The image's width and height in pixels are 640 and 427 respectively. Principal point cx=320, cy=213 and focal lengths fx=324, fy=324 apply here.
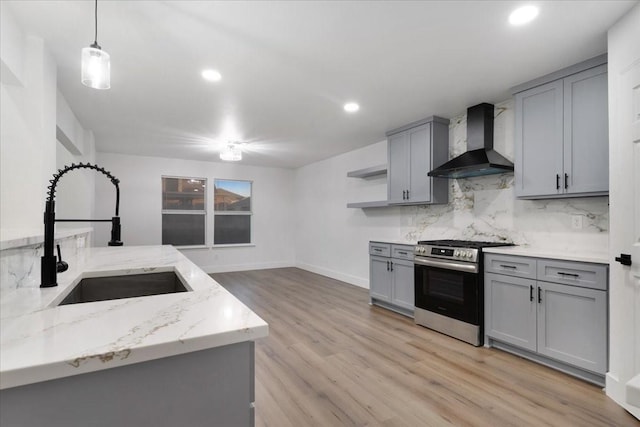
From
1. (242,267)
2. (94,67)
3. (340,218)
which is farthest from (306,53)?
(242,267)

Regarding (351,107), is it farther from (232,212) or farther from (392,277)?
(232,212)

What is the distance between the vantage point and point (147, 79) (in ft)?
9.90

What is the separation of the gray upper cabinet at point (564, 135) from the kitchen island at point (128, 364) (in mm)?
2967

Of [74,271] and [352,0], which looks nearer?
[74,271]

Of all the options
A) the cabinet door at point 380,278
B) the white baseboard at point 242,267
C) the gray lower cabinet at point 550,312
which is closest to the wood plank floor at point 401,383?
the gray lower cabinet at point 550,312

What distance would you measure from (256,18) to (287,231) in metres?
6.19

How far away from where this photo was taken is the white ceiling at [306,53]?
6.72 ft

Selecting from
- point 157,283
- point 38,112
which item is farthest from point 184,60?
point 157,283

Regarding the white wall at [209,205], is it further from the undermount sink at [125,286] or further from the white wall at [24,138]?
the undermount sink at [125,286]

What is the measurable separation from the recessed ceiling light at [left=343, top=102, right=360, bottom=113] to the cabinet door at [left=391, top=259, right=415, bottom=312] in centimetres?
196

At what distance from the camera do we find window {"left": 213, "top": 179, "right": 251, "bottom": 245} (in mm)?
7324

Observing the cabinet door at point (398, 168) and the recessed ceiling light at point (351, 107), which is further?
the cabinet door at point (398, 168)

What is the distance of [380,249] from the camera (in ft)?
14.7

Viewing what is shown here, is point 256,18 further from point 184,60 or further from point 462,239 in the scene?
point 462,239
